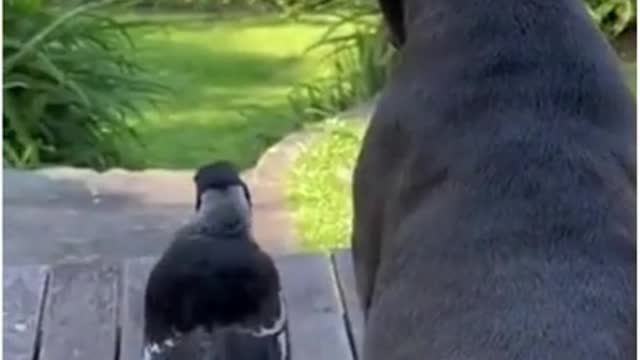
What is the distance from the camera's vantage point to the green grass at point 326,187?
14.5ft

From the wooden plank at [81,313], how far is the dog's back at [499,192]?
2.85 ft

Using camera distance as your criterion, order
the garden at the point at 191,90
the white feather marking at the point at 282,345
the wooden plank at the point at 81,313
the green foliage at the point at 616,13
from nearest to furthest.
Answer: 1. the white feather marking at the point at 282,345
2. the wooden plank at the point at 81,313
3. the garden at the point at 191,90
4. the green foliage at the point at 616,13

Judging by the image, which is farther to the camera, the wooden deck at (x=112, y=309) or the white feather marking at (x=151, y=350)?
the wooden deck at (x=112, y=309)

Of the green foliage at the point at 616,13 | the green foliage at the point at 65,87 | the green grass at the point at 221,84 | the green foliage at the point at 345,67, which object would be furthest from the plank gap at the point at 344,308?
the green foliage at the point at 616,13

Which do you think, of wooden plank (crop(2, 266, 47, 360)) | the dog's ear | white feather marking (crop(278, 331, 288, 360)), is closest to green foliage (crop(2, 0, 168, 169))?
Result: wooden plank (crop(2, 266, 47, 360))

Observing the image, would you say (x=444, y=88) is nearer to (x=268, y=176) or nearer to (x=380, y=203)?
(x=380, y=203)

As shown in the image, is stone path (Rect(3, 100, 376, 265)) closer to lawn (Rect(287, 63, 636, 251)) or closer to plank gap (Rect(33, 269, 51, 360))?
lawn (Rect(287, 63, 636, 251))

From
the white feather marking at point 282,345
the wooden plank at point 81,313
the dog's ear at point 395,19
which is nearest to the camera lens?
the dog's ear at point 395,19

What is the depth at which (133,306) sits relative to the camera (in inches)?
125

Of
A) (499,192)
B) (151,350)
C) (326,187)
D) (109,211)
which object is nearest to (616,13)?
(326,187)

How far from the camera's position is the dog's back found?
1.70m

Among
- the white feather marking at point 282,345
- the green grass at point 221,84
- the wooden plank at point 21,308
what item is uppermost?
the white feather marking at point 282,345

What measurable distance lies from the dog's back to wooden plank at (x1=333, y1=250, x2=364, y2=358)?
80 centimetres

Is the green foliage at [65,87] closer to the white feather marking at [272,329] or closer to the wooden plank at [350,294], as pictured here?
the wooden plank at [350,294]
